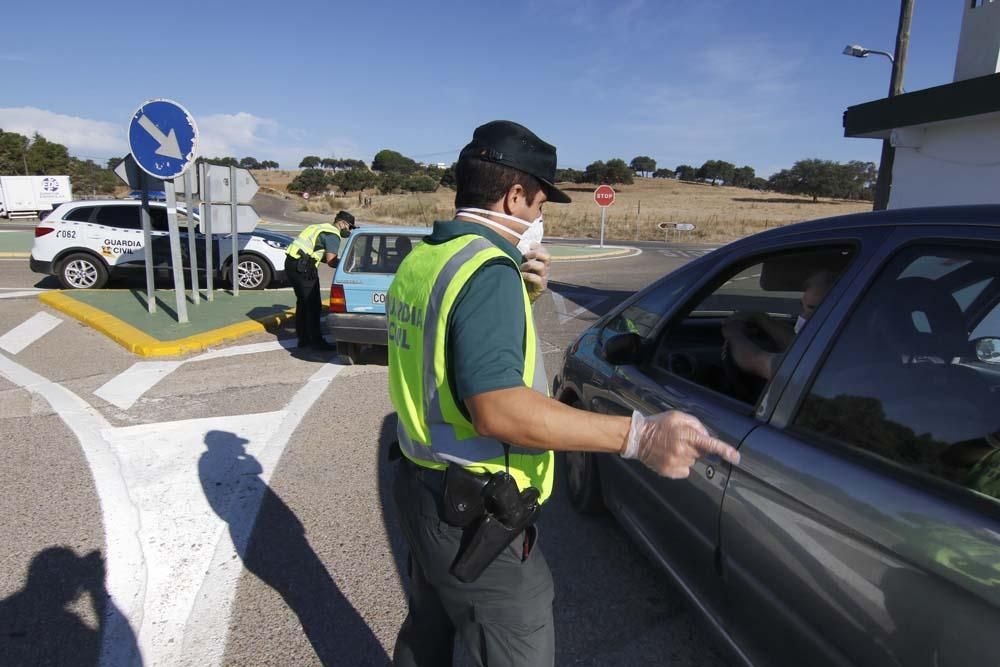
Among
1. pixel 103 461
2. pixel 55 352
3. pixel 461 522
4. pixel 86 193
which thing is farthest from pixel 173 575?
pixel 86 193

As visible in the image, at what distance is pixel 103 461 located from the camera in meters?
4.43

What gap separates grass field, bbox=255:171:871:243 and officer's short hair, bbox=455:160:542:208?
54.7ft

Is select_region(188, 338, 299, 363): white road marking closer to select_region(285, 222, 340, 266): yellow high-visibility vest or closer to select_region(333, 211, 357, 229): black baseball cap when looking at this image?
select_region(285, 222, 340, 266): yellow high-visibility vest

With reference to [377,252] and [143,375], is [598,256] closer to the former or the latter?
[377,252]

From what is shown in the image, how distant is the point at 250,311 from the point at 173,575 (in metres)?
7.17

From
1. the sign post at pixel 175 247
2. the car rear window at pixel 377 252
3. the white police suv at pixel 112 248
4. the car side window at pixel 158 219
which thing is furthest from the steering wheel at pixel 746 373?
the car side window at pixel 158 219

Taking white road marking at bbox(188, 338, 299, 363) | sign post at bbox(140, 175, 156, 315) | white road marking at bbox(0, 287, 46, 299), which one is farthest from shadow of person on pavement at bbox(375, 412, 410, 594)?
white road marking at bbox(0, 287, 46, 299)

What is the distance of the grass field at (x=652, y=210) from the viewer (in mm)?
42125

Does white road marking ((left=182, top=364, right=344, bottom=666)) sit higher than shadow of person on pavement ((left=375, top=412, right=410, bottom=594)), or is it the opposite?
shadow of person on pavement ((left=375, top=412, right=410, bottom=594))

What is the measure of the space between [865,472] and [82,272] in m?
13.9

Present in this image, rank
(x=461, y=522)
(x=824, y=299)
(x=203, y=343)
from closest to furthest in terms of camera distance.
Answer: (x=461, y=522) < (x=824, y=299) < (x=203, y=343)

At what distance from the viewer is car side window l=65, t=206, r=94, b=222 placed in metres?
12.2

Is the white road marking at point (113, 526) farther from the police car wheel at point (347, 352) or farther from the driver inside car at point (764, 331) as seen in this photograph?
the driver inside car at point (764, 331)

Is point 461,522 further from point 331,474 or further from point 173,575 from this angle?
point 331,474
